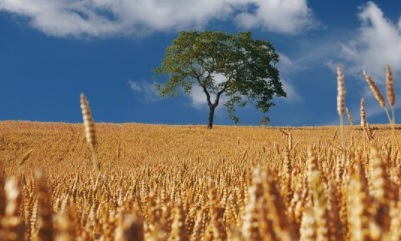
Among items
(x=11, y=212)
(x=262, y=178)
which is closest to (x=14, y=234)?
(x=11, y=212)

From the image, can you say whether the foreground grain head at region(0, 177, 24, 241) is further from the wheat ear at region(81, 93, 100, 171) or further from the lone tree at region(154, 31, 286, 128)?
the lone tree at region(154, 31, 286, 128)

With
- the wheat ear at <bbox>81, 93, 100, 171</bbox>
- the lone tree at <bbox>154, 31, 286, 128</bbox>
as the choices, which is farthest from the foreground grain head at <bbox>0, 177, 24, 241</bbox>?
the lone tree at <bbox>154, 31, 286, 128</bbox>

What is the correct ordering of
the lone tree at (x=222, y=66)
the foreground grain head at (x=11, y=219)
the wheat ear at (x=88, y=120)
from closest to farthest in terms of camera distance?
the foreground grain head at (x=11, y=219), the wheat ear at (x=88, y=120), the lone tree at (x=222, y=66)

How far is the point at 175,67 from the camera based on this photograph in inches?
2073

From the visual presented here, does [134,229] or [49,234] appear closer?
[134,229]

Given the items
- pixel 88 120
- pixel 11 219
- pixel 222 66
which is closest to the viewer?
pixel 11 219

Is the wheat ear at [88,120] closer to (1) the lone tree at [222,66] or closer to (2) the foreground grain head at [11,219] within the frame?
(2) the foreground grain head at [11,219]

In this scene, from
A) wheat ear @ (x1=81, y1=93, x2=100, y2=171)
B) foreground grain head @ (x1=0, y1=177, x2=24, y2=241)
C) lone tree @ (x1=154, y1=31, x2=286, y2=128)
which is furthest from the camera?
lone tree @ (x1=154, y1=31, x2=286, y2=128)

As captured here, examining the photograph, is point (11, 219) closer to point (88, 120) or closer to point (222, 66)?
point (88, 120)

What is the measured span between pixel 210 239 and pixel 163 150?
3239 cm

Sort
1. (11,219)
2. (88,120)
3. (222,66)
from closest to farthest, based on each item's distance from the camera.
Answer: (11,219) < (88,120) < (222,66)

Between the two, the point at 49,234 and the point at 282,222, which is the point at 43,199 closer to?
the point at 49,234

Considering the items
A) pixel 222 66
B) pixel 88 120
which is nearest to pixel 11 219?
pixel 88 120

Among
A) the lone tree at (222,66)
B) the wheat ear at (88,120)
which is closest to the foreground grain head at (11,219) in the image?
the wheat ear at (88,120)
